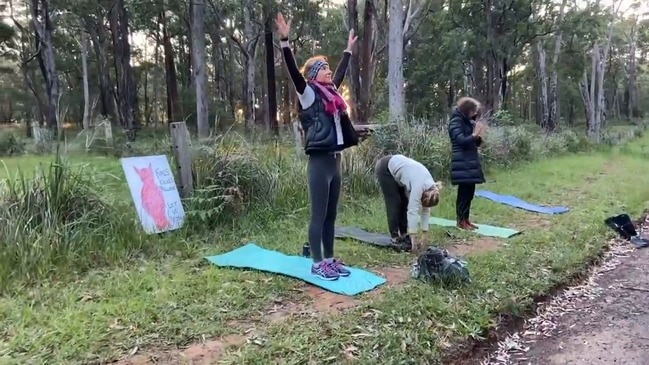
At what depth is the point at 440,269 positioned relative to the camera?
128 inches

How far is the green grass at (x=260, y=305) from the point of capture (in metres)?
2.40

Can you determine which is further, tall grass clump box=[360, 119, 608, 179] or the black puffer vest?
tall grass clump box=[360, 119, 608, 179]

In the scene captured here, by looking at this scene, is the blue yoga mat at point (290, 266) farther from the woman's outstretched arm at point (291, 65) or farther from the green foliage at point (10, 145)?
the green foliage at point (10, 145)

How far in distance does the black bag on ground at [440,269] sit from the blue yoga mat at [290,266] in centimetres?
28

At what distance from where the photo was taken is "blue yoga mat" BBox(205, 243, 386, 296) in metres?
3.25

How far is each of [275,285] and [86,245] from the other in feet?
5.02

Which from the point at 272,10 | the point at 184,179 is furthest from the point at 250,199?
the point at 272,10

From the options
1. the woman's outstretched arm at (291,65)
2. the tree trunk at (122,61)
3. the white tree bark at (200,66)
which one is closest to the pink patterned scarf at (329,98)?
the woman's outstretched arm at (291,65)

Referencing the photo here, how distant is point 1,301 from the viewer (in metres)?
2.87

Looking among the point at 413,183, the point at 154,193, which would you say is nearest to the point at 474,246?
the point at 413,183

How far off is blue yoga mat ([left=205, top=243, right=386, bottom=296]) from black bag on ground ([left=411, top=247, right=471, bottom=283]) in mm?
281

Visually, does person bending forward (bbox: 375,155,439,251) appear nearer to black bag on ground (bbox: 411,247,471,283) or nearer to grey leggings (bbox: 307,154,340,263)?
black bag on ground (bbox: 411,247,471,283)

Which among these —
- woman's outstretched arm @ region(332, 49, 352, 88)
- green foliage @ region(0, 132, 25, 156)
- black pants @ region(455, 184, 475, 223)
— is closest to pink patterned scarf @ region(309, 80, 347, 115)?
woman's outstretched arm @ region(332, 49, 352, 88)

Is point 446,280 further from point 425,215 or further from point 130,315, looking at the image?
point 130,315
